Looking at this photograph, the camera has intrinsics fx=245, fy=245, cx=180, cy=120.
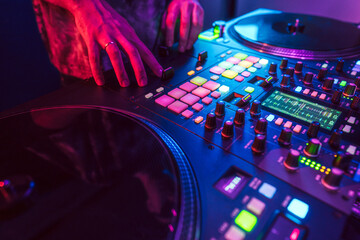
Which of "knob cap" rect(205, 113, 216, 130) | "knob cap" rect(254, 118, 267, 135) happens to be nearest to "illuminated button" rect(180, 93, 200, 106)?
"knob cap" rect(205, 113, 216, 130)

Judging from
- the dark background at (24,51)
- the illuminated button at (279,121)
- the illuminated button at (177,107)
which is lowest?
the dark background at (24,51)

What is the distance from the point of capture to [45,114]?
75cm

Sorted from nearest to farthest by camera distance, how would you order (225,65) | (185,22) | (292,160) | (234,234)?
1. (234,234)
2. (292,160)
3. (225,65)
4. (185,22)

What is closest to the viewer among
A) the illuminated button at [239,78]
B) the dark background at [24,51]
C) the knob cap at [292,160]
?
the knob cap at [292,160]

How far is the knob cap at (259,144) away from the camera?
0.60 meters

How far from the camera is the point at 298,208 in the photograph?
0.49 meters

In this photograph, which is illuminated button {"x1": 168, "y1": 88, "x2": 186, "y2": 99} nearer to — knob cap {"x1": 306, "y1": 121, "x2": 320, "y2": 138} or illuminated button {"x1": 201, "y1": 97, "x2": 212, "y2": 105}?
illuminated button {"x1": 201, "y1": 97, "x2": 212, "y2": 105}

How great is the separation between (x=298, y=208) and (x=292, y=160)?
4.4 inches

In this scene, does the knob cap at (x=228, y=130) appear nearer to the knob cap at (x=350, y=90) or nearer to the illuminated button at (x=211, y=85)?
the illuminated button at (x=211, y=85)

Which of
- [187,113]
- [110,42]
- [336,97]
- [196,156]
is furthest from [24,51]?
[336,97]

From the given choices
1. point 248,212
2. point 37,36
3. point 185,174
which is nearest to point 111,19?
point 185,174

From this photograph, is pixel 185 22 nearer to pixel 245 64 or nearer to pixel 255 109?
pixel 245 64

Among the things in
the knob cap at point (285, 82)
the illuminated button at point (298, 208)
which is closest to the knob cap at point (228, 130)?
the illuminated button at point (298, 208)

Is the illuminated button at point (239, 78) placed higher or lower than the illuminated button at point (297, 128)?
higher
